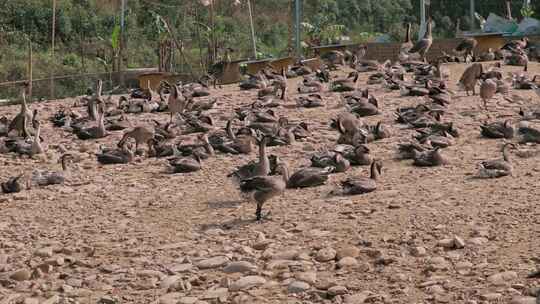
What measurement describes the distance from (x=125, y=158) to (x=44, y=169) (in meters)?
1.11

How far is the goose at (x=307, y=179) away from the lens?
1014 cm

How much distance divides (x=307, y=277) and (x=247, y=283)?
0.48 m

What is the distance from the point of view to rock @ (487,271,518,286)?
6.97m

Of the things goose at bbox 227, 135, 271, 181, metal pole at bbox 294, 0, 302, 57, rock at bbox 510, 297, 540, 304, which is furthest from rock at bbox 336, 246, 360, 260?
metal pole at bbox 294, 0, 302, 57

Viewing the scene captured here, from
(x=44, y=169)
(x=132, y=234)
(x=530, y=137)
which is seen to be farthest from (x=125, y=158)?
(x=530, y=137)

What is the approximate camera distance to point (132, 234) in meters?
9.00

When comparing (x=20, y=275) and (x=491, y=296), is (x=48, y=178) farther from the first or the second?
(x=491, y=296)

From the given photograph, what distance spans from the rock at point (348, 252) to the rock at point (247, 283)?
730mm

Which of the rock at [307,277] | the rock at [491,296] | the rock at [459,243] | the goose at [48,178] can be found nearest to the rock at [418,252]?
the rock at [459,243]

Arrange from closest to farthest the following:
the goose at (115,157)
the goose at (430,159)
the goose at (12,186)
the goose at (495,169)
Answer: the goose at (495,169)
the goose at (430,159)
the goose at (12,186)
the goose at (115,157)

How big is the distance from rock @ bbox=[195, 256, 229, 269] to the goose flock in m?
1.09

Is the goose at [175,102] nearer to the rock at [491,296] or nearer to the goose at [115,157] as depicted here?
the goose at [115,157]

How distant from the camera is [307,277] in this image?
744 centimetres

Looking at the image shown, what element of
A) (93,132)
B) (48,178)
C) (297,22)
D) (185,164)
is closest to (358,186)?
(185,164)
